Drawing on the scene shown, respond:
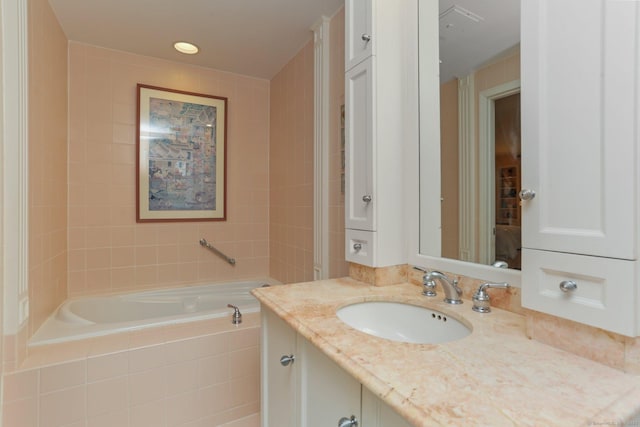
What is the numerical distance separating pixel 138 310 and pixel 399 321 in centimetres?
216

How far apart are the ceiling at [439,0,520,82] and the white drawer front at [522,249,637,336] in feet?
2.32

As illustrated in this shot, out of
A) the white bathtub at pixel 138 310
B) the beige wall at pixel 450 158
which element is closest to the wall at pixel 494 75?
the beige wall at pixel 450 158

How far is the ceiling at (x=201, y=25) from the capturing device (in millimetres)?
1879

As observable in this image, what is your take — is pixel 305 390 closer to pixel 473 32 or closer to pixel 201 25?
pixel 473 32

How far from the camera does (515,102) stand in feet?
3.18

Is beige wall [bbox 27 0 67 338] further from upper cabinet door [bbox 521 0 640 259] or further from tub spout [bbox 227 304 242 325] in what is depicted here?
upper cabinet door [bbox 521 0 640 259]

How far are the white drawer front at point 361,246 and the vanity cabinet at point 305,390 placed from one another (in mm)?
444

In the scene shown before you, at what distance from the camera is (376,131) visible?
1265 millimetres

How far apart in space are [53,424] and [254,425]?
92 centimetres

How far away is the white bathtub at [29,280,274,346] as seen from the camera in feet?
5.37

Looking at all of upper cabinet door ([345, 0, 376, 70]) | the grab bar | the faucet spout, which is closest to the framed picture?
the grab bar

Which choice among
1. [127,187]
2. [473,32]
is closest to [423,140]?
[473,32]

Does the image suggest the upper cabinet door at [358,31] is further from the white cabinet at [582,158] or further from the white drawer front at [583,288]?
the white drawer front at [583,288]

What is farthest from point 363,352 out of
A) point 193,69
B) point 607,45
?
point 193,69
